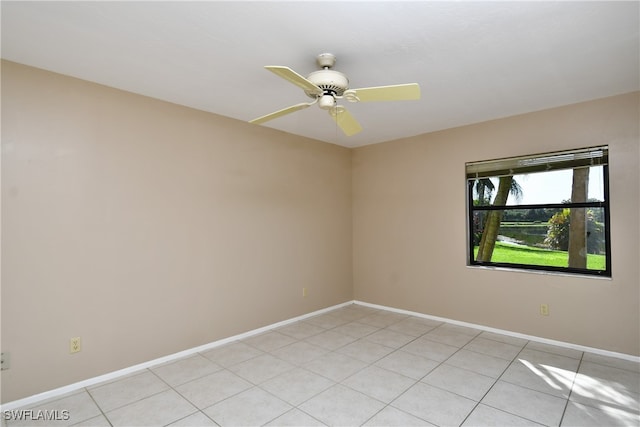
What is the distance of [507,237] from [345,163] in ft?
7.92

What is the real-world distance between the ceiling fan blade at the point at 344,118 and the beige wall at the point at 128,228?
1503mm

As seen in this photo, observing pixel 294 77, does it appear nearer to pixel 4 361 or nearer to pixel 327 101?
pixel 327 101

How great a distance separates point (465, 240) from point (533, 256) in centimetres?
71

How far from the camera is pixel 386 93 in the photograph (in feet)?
6.88

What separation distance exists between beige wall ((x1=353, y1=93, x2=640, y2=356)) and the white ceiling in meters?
0.42

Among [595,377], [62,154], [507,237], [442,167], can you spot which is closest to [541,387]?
[595,377]

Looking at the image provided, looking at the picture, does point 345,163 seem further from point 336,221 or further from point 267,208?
point 267,208

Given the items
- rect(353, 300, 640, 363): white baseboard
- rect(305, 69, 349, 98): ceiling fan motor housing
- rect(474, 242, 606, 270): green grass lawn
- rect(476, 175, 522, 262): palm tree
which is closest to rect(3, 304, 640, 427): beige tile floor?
rect(353, 300, 640, 363): white baseboard

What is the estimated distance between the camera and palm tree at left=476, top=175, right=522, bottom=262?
3807 mm

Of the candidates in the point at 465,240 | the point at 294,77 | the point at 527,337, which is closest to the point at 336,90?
the point at 294,77

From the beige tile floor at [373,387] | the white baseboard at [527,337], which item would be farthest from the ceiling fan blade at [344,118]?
the white baseboard at [527,337]

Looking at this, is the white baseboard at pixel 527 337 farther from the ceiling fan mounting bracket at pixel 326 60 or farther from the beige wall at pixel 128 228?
the ceiling fan mounting bracket at pixel 326 60

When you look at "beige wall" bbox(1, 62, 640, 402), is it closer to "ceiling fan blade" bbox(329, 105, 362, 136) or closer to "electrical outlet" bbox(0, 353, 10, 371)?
"electrical outlet" bbox(0, 353, 10, 371)

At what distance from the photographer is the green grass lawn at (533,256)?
129 inches
